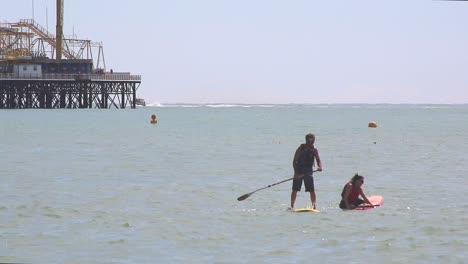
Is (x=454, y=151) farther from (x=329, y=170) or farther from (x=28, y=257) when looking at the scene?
(x=28, y=257)

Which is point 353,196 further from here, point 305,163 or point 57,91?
point 57,91

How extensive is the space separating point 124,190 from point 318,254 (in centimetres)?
1033

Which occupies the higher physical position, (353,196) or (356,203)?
(353,196)

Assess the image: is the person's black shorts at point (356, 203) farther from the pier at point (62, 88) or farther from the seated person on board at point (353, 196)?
the pier at point (62, 88)

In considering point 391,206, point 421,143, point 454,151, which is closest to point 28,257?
point 391,206

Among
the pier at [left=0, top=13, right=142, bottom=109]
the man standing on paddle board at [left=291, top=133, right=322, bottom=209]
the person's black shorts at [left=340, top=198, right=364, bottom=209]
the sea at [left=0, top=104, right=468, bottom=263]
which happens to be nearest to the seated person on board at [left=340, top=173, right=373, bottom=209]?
the person's black shorts at [left=340, top=198, right=364, bottom=209]

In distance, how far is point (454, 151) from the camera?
44.9 metres

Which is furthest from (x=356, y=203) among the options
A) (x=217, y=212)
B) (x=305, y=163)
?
(x=217, y=212)

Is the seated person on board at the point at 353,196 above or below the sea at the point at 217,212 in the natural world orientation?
above

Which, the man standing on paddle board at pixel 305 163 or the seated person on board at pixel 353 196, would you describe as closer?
the man standing on paddle board at pixel 305 163

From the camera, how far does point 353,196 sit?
20250mm

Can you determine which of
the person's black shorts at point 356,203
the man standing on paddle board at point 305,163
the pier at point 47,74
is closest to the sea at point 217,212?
the person's black shorts at point 356,203

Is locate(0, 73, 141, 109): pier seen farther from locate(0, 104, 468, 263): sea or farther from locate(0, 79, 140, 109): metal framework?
locate(0, 104, 468, 263): sea

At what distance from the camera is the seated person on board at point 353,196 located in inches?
790
